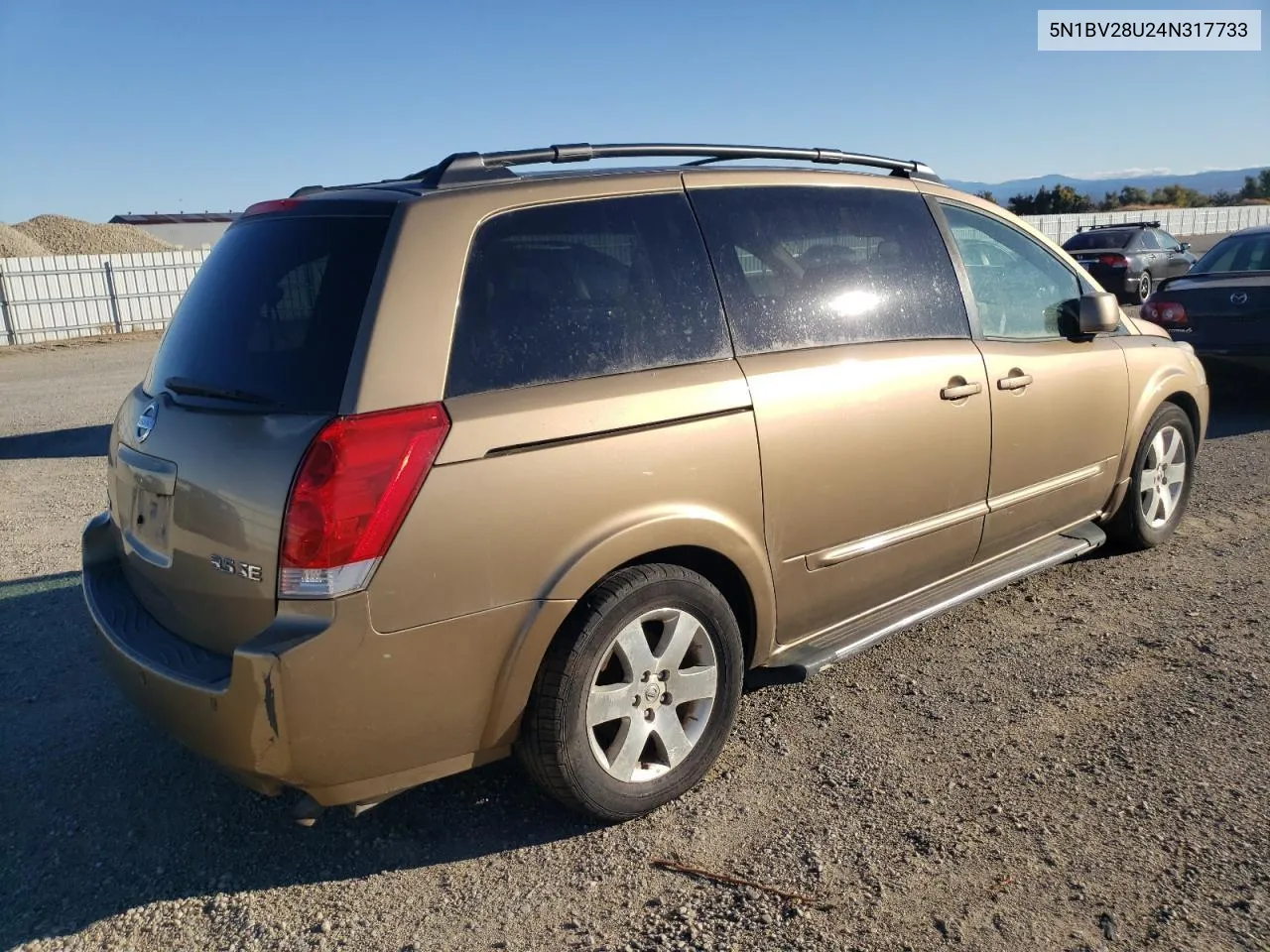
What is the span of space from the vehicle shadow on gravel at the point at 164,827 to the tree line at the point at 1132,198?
53.1 meters

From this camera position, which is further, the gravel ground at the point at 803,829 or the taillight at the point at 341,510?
the gravel ground at the point at 803,829

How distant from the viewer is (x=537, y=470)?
9.00 ft

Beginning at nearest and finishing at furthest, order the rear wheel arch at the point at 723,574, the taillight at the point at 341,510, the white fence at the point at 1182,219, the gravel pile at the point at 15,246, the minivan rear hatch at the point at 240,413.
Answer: the taillight at the point at 341,510 < the minivan rear hatch at the point at 240,413 < the rear wheel arch at the point at 723,574 < the gravel pile at the point at 15,246 < the white fence at the point at 1182,219

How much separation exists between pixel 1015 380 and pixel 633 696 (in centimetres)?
221

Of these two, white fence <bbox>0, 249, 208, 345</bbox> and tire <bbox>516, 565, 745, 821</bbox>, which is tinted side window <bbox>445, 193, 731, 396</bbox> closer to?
tire <bbox>516, 565, 745, 821</bbox>

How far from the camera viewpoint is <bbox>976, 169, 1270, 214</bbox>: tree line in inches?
2057

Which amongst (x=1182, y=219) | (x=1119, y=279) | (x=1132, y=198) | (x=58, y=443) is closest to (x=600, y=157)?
(x=58, y=443)

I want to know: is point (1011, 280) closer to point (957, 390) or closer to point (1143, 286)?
point (957, 390)

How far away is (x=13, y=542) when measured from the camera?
6.23m

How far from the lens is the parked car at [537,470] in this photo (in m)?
2.57

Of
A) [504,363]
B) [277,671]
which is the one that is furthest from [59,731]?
[504,363]

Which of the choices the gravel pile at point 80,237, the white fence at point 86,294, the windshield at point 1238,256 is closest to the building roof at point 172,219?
the gravel pile at point 80,237

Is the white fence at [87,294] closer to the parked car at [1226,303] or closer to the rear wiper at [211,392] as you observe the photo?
the parked car at [1226,303]

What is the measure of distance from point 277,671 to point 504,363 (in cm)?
100
